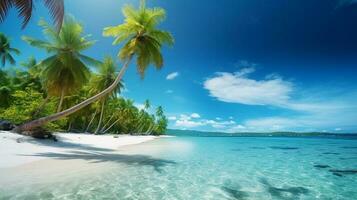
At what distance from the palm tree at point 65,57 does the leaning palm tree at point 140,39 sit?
2.61m

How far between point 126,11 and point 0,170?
10966 millimetres

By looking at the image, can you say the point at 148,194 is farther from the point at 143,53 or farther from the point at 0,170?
the point at 143,53

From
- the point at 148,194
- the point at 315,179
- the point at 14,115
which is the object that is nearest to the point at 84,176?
the point at 148,194

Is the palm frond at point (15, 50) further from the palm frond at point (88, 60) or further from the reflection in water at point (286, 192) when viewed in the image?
the reflection in water at point (286, 192)

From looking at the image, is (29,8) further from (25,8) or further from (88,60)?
(88,60)

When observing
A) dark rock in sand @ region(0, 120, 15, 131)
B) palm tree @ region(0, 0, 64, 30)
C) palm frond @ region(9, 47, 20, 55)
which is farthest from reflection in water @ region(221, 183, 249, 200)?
palm frond @ region(9, 47, 20, 55)

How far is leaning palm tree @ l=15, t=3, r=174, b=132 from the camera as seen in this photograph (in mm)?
15531

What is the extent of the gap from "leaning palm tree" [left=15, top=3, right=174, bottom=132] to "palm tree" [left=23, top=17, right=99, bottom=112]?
2.61 metres

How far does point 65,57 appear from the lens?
17547mm

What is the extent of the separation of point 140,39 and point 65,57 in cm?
537

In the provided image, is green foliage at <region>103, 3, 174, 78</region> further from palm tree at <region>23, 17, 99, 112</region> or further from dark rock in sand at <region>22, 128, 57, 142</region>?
dark rock in sand at <region>22, 128, 57, 142</region>

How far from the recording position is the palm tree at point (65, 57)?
56.3 ft

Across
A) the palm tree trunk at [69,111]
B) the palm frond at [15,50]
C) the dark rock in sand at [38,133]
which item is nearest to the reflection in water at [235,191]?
the palm tree trunk at [69,111]

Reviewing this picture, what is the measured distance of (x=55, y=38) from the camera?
1731cm
